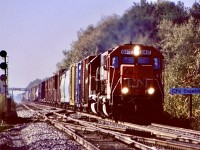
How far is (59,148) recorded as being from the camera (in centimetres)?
1032

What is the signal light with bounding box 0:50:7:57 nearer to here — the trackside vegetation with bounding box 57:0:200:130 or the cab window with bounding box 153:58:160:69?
the cab window with bounding box 153:58:160:69

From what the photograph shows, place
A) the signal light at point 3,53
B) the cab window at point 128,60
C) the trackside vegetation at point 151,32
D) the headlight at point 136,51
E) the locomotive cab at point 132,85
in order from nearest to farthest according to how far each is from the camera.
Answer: the locomotive cab at point 132,85 → the headlight at point 136,51 → the cab window at point 128,60 → the signal light at point 3,53 → the trackside vegetation at point 151,32

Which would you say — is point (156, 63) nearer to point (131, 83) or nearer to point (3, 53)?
point (131, 83)

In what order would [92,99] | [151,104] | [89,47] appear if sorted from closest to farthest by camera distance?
1. [151,104]
2. [92,99]
3. [89,47]

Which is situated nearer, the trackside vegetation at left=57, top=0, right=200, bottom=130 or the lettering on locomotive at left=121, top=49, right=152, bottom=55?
the lettering on locomotive at left=121, top=49, right=152, bottom=55

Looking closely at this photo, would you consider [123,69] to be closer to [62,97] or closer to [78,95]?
[78,95]

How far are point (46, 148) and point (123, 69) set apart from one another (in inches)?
280

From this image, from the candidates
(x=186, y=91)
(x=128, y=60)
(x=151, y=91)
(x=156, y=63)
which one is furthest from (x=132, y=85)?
(x=186, y=91)

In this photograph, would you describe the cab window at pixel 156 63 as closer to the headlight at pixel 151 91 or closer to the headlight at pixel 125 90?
the headlight at pixel 151 91

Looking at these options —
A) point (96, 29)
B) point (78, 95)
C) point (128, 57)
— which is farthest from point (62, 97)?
point (96, 29)

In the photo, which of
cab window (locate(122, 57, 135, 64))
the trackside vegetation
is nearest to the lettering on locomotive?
cab window (locate(122, 57, 135, 64))

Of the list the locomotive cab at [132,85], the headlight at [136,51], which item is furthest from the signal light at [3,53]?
the headlight at [136,51]

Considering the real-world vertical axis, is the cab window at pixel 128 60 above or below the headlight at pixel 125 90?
above

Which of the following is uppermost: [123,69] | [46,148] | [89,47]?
[89,47]
